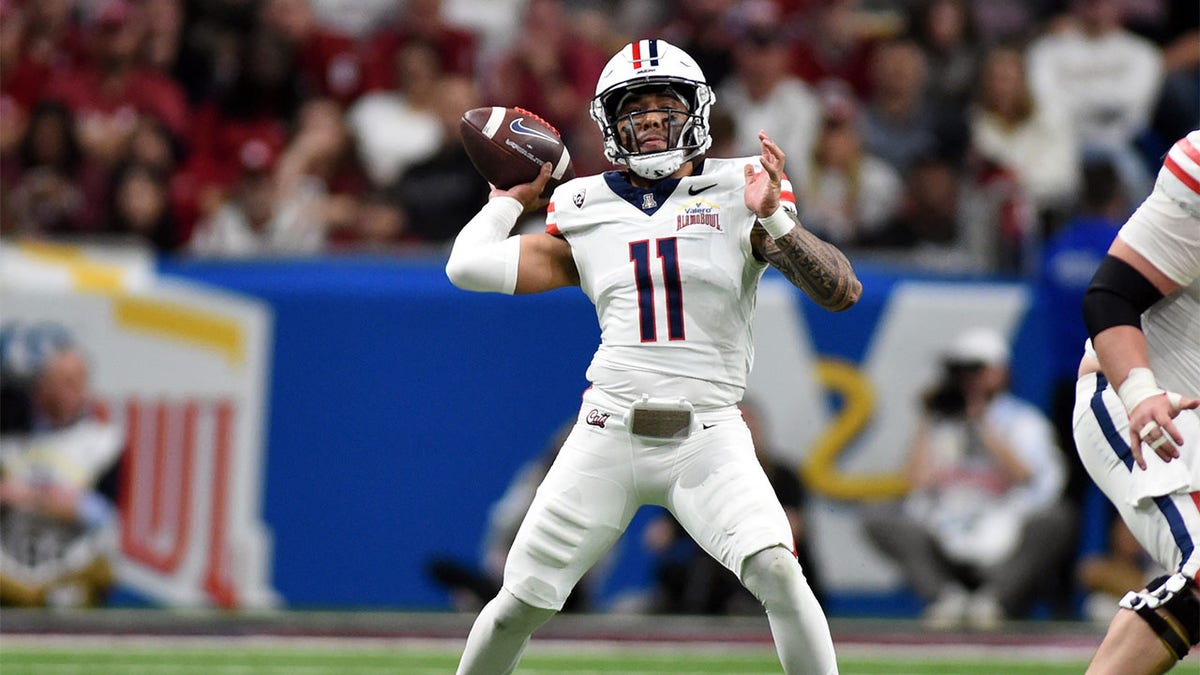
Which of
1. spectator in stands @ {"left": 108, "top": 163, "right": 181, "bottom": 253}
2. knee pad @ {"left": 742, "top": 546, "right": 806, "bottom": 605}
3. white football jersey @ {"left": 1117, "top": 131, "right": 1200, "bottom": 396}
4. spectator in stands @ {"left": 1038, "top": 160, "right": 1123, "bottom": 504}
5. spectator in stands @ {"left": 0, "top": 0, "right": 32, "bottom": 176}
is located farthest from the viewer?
spectator in stands @ {"left": 0, "top": 0, "right": 32, "bottom": 176}

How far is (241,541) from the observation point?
8531 mm

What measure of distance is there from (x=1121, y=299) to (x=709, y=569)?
4.36 meters

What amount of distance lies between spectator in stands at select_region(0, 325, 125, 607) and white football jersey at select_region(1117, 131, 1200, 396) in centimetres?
562

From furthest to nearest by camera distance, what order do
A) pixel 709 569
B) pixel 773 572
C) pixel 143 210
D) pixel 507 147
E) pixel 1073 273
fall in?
pixel 143 210
pixel 1073 273
pixel 709 569
pixel 507 147
pixel 773 572

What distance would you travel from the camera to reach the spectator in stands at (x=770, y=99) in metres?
9.60

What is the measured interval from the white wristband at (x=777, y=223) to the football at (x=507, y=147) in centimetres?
77

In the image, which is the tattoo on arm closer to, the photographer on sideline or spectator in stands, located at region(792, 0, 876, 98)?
the photographer on sideline

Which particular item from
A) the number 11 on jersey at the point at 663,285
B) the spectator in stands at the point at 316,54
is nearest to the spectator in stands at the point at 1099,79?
the spectator in stands at the point at 316,54

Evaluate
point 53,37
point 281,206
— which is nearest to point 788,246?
point 281,206

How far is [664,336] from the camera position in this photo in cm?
452

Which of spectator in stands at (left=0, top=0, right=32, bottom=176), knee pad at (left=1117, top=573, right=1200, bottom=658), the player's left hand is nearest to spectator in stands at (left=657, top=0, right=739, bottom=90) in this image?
spectator in stands at (left=0, top=0, right=32, bottom=176)

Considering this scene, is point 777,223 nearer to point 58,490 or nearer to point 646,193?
point 646,193

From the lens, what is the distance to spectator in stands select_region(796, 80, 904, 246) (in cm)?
929

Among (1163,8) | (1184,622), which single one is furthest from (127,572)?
(1163,8)
